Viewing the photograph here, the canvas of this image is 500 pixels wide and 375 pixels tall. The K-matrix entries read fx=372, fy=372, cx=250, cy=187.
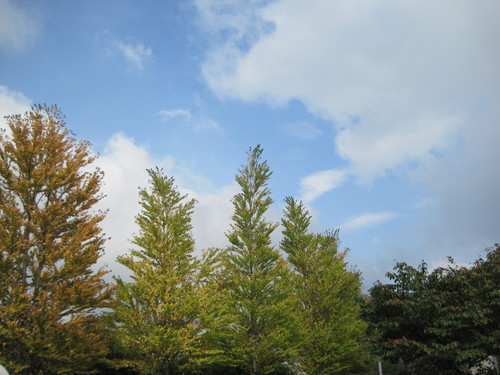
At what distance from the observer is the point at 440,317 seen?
15219 millimetres

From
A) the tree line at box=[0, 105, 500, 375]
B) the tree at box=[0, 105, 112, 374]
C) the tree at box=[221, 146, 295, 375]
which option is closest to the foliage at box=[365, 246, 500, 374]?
the tree line at box=[0, 105, 500, 375]

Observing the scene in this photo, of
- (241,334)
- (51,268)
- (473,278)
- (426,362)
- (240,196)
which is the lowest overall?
(426,362)

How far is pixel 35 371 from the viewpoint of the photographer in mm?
14023

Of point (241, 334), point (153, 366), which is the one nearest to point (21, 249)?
point (153, 366)

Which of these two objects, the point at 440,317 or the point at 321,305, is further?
the point at 321,305

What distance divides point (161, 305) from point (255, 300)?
6.18m

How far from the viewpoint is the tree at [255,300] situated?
19672mm

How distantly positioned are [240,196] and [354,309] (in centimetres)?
1035

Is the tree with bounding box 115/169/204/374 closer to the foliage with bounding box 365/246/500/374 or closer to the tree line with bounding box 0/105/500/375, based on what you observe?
the tree line with bounding box 0/105/500/375

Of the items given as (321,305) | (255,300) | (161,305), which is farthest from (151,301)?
(321,305)

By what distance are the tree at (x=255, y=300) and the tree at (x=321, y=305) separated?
189 centimetres

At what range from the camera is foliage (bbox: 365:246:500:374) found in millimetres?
14578

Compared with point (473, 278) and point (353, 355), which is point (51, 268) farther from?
point (353, 355)

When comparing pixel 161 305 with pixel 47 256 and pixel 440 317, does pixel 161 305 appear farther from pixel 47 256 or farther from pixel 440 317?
pixel 440 317
